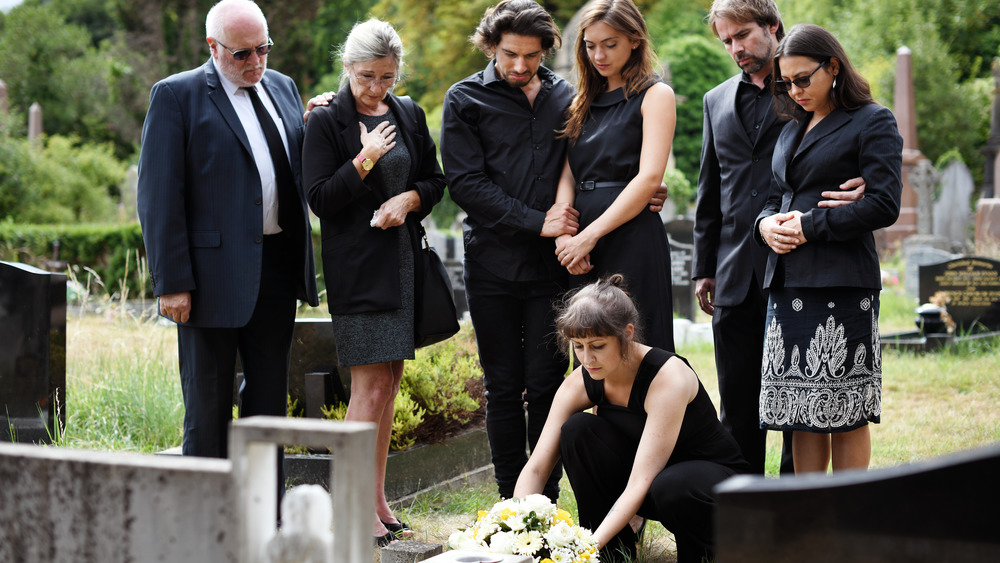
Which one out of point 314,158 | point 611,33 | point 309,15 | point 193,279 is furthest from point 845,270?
point 309,15

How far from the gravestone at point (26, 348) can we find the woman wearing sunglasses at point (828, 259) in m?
3.35

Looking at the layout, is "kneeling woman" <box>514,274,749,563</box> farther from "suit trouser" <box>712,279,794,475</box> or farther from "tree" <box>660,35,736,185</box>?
"tree" <box>660,35,736,185</box>

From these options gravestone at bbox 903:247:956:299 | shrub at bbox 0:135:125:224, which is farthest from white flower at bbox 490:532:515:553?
shrub at bbox 0:135:125:224

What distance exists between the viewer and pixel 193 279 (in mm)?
3266

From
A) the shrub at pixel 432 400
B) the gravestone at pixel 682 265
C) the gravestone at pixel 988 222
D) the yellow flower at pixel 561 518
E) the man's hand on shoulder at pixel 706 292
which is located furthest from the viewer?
the gravestone at pixel 988 222

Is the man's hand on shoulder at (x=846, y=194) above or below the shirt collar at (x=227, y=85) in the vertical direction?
below

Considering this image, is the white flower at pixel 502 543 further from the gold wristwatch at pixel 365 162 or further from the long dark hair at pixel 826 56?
the long dark hair at pixel 826 56

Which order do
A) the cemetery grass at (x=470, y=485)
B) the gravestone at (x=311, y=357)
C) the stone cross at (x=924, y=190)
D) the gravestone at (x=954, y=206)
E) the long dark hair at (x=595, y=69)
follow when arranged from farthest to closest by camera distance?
1. the gravestone at (x=954, y=206)
2. the stone cross at (x=924, y=190)
3. the gravestone at (x=311, y=357)
4. the cemetery grass at (x=470, y=485)
5. the long dark hair at (x=595, y=69)

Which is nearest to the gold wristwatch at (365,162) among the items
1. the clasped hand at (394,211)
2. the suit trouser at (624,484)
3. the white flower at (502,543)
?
the clasped hand at (394,211)

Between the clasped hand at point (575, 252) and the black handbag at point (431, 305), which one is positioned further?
the black handbag at point (431, 305)

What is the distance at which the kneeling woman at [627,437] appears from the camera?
9.99 ft

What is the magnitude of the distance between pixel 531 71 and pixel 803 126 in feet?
3.54

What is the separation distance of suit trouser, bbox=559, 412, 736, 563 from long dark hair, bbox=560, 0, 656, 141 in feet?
3.99

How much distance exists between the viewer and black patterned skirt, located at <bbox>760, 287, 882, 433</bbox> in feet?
10.1
